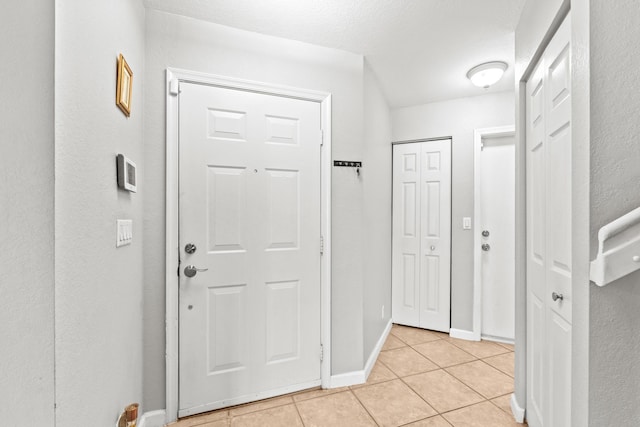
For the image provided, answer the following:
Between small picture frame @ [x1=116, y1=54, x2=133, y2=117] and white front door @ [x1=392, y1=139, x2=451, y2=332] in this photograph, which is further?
white front door @ [x1=392, y1=139, x2=451, y2=332]

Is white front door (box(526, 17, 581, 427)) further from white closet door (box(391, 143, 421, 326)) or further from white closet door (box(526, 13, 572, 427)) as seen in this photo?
white closet door (box(391, 143, 421, 326))

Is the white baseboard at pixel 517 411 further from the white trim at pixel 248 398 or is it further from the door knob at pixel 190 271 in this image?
the door knob at pixel 190 271

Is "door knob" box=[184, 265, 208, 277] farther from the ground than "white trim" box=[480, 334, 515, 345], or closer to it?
farther from the ground

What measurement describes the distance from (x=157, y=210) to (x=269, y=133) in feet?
2.69

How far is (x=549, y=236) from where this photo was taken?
1.36 metres

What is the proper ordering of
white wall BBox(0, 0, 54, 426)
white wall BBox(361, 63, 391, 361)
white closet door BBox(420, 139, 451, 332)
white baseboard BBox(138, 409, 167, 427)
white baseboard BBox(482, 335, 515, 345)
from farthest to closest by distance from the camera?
1. white closet door BBox(420, 139, 451, 332)
2. white baseboard BBox(482, 335, 515, 345)
3. white wall BBox(361, 63, 391, 361)
4. white baseboard BBox(138, 409, 167, 427)
5. white wall BBox(0, 0, 54, 426)

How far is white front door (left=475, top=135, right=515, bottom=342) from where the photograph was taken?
2793 millimetres

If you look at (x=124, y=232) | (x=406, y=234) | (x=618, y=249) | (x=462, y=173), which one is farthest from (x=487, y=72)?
(x=124, y=232)

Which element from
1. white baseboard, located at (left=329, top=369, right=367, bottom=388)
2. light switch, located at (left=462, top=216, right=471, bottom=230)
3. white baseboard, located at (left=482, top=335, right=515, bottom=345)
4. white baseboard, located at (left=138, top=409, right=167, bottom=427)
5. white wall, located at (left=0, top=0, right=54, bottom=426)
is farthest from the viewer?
light switch, located at (left=462, top=216, right=471, bottom=230)

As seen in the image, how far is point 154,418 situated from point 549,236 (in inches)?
89.6

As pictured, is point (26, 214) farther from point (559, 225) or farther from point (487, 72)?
point (487, 72)

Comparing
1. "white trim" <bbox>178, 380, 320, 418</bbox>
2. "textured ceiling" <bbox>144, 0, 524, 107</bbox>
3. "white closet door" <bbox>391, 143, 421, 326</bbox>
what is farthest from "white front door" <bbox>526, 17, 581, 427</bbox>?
"white closet door" <bbox>391, 143, 421, 326</bbox>

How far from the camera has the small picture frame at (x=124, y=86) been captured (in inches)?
48.3

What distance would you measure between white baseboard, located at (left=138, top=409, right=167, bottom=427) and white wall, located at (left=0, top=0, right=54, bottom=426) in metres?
1.13
